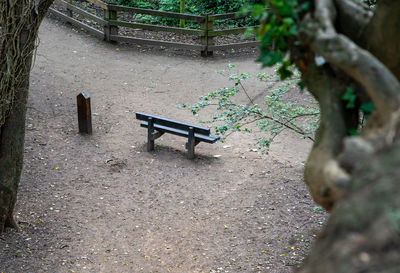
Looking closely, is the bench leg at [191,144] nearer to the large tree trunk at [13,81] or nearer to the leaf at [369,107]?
the large tree trunk at [13,81]

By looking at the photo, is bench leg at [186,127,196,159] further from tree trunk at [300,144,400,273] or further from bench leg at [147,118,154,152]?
tree trunk at [300,144,400,273]

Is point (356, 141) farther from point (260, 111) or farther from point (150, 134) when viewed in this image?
point (150, 134)

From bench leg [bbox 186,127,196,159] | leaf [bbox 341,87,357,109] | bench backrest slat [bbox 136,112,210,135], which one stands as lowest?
bench leg [bbox 186,127,196,159]

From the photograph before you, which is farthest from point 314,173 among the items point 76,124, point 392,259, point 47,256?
point 76,124

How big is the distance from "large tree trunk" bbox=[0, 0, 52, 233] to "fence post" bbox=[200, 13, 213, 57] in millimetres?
8499

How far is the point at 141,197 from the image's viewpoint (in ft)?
25.8

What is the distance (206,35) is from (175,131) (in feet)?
19.7

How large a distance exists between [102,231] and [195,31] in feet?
28.4

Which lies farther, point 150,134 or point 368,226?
point 150,134

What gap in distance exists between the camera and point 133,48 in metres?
14.6

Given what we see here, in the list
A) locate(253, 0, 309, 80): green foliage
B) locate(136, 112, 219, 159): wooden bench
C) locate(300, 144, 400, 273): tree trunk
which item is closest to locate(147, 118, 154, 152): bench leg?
locate(136, 112, 219, 159): wooden bench

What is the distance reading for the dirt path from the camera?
651cm

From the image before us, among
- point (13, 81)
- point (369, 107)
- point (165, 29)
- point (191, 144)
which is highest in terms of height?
point (369, 107)

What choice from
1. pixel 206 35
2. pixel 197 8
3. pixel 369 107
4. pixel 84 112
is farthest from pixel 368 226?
pixel 197 8
